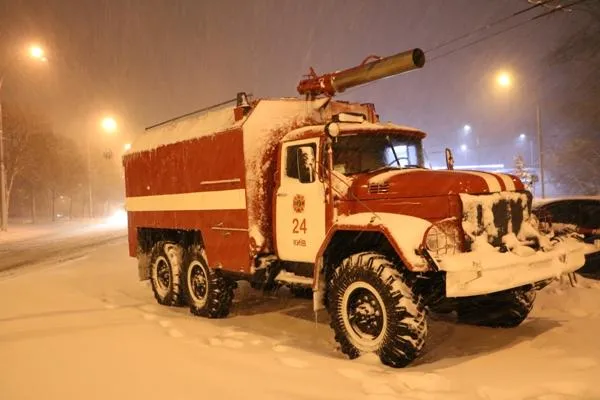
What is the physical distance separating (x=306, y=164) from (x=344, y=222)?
118 cm

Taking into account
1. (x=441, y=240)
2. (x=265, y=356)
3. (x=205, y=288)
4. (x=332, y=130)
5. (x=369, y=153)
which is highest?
(x=332, y=130)

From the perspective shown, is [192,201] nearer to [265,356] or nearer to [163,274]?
[163,274]

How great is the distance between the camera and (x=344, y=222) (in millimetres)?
6078

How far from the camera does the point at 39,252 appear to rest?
21.0 m

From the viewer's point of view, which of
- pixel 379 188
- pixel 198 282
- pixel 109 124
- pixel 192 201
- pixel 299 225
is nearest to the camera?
pixel 379 188

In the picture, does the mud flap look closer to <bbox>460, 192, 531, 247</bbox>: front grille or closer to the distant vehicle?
<bbox>460, 192, 531, 247</bbox>: front grille

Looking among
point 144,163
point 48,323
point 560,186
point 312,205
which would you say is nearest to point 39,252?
point 144,163

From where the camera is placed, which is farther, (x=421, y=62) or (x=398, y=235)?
(x=421, y=62)

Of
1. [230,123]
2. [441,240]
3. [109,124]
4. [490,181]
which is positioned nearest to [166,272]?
[230,123]

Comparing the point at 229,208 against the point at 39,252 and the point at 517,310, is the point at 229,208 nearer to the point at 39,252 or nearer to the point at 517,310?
the point at 517,310

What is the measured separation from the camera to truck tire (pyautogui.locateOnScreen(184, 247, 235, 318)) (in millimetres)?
8445

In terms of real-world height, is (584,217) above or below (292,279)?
above

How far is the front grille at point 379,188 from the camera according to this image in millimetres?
6137

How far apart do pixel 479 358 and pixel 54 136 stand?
46.8 m
